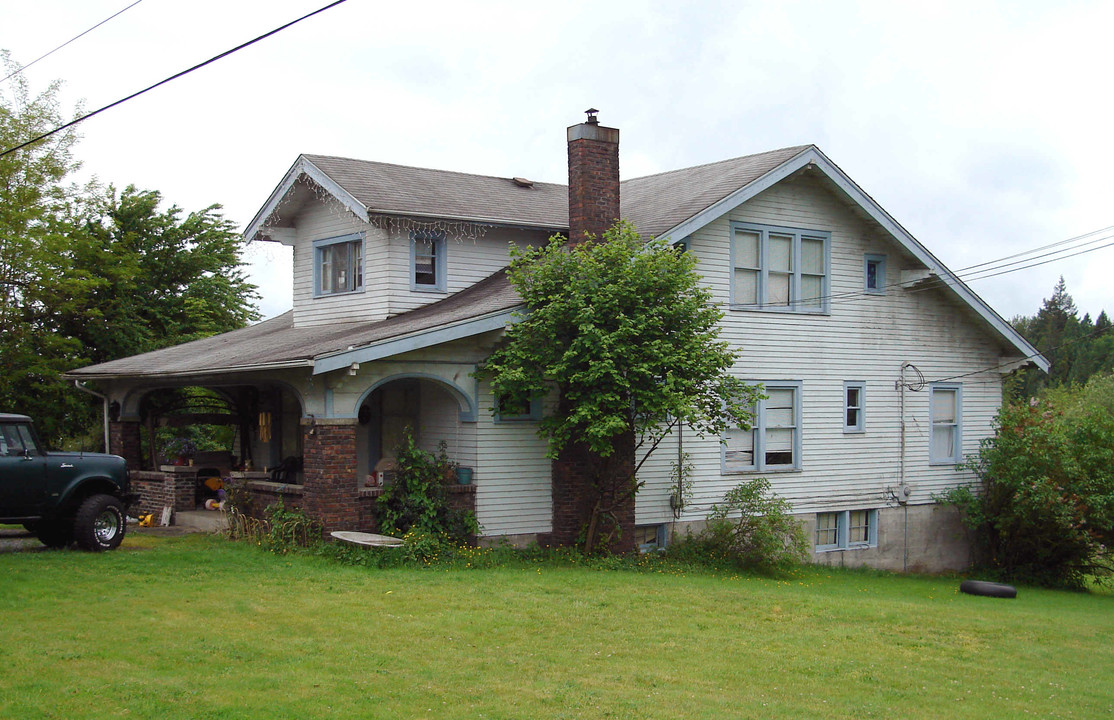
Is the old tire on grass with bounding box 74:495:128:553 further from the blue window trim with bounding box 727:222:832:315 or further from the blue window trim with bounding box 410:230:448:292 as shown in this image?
the blue window trim with bounding box 727:222:832:315

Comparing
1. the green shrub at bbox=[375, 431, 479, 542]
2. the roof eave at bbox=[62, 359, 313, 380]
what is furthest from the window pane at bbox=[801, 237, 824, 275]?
the roof eave at bbox=[62, 359, 313, 380]

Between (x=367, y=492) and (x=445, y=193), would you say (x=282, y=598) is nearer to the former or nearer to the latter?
(x=367, y=492)

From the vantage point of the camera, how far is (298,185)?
2175 centimetres

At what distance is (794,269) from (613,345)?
6399mm

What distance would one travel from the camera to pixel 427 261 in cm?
2086

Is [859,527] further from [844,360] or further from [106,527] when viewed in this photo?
[106,527]

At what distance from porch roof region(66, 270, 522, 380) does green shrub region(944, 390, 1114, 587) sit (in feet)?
38.0

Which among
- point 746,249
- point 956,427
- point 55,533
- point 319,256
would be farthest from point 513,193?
point 55,533

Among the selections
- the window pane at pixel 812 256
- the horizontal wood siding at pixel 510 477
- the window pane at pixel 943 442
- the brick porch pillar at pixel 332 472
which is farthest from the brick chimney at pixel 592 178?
the window pane at pixel 943 442

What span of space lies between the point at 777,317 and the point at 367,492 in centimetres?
888

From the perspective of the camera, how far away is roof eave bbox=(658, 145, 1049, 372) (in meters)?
19.8

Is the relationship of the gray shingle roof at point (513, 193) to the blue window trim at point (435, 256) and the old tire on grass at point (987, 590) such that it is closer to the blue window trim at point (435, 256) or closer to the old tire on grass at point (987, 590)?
the blue window trim at point (435, 256)

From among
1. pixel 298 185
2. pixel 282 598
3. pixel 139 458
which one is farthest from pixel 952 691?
pixel 139 458

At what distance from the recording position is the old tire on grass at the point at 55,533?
16719 mm
